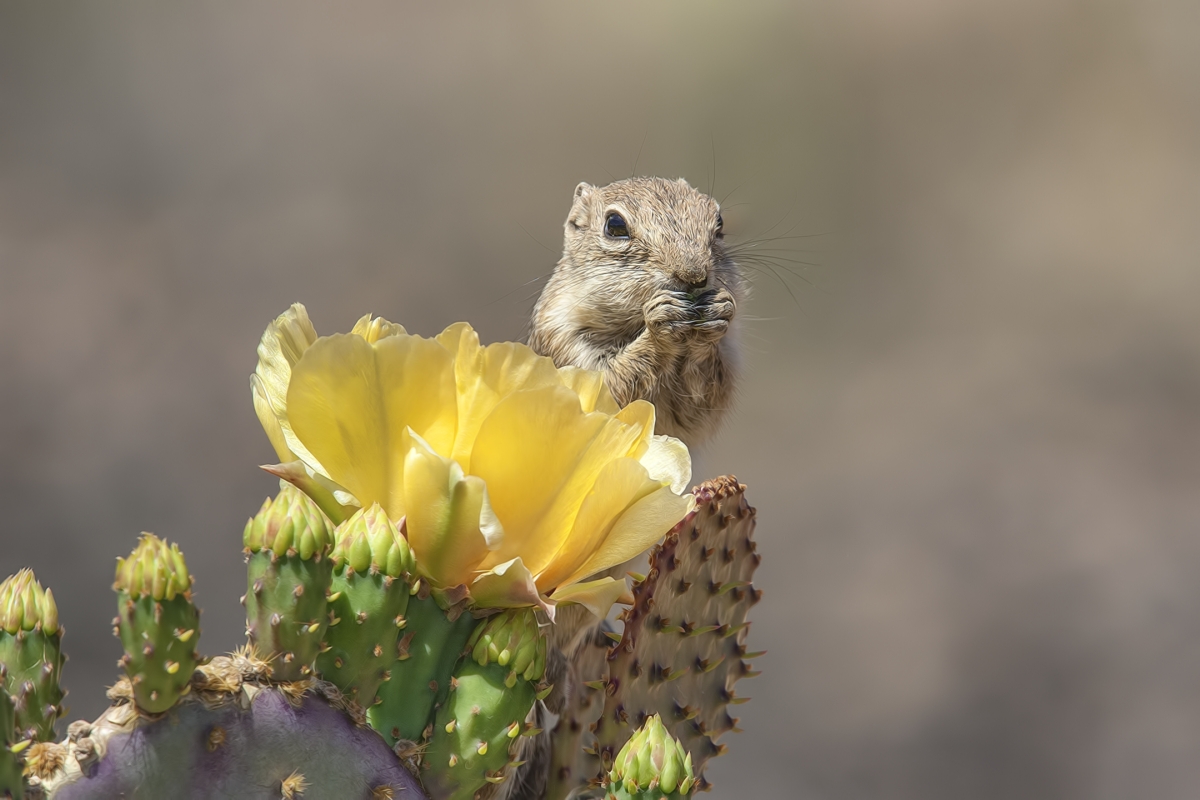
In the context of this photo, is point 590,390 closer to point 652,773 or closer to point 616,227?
point 652,773

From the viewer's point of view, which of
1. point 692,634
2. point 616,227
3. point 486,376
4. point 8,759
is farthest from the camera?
point 616,227

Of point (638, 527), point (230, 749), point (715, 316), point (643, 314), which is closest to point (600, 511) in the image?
point (638, 527)

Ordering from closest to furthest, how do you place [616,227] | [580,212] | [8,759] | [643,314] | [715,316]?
[8,759]
[715,316]
[643,314]
[616,227]
[580,212]

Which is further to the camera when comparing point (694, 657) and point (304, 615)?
point (694, 657)

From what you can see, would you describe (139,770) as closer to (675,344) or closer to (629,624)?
(629,624)

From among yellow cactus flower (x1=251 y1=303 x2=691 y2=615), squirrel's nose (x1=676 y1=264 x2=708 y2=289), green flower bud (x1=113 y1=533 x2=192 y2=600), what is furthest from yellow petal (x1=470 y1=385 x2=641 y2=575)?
squirrel's nose (x1=676 y1=264 x2=708 y2=289)

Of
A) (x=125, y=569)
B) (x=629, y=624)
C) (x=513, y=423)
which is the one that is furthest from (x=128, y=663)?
(x=629, y=624)

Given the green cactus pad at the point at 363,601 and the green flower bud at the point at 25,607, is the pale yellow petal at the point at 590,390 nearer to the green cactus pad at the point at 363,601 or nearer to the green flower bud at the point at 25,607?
the green cactus pad at the point at 363,601
